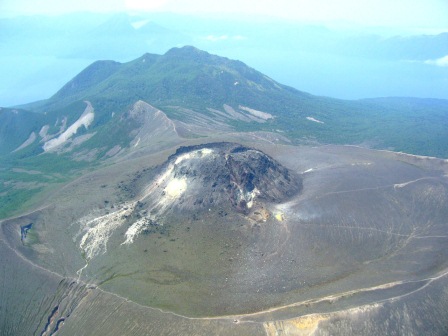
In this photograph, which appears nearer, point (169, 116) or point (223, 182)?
point (223, 182)

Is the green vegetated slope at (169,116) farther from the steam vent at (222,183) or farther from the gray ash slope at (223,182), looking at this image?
the gray ash slope at (223,182)

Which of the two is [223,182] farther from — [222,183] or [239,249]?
[239,249]

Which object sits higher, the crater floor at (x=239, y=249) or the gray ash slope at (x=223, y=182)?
the gray ash slope at (x=223, y=182)

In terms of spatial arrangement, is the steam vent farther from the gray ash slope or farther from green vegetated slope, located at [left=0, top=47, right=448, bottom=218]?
green vegetated slope, located at [left=0, top=47, right=448, bottom=218]

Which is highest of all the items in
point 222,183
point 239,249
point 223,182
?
point 223,182

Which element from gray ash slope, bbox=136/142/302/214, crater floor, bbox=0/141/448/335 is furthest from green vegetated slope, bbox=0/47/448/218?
gray ash slope, bbox=136/142/302/214

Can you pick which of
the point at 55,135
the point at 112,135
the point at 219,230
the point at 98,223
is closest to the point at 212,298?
the point at 219,230

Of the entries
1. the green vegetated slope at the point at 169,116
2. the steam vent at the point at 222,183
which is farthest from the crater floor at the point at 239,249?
the green vegetated slope at the point at 169,116

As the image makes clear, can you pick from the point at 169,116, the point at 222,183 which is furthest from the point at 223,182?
the point at 169,116

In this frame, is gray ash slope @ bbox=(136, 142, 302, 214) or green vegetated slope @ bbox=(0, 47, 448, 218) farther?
green vegetated slope @ bbox=(0, 47, 448, 218)

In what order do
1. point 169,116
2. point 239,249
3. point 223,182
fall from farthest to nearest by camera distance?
1. point 169,116
2. point 223,182
3. point 239,249

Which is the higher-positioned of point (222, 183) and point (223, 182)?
point (223, 182)
